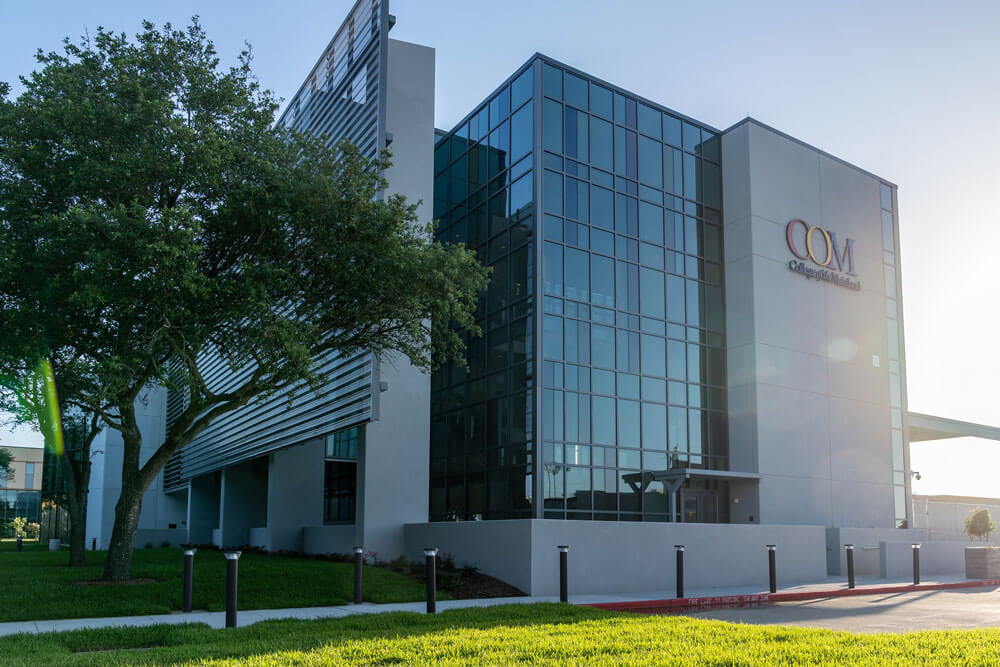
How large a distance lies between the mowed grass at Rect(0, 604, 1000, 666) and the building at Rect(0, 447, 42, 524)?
72.8 metres

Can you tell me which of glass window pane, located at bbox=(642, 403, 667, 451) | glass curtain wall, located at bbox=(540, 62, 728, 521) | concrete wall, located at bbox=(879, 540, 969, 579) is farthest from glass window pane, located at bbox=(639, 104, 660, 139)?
concrete wall, located at bbox=(879, 540, 969, 579)

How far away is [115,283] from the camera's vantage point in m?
13.2

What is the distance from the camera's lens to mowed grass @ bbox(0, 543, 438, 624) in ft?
39.5

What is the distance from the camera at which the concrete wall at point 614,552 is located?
1659 centimetres

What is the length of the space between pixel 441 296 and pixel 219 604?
22.5 ft

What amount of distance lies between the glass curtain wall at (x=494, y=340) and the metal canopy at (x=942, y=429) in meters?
17.1

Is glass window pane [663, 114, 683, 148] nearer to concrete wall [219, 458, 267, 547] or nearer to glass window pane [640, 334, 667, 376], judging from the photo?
glass window pane [640, 334, 667, 376]

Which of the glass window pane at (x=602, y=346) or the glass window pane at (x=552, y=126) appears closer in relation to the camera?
the glass window pane at (x=602, y=346)

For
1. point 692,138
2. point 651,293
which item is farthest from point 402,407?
point 692,138

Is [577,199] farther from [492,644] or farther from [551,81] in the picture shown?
[492,644]

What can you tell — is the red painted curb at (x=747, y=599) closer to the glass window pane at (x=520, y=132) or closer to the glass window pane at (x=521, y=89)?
the glass window pane at (x=520, y=132)

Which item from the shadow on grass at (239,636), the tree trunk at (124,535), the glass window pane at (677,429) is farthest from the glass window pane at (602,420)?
the shadow on grass at (239,636)

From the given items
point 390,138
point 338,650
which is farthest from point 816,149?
point 338,650

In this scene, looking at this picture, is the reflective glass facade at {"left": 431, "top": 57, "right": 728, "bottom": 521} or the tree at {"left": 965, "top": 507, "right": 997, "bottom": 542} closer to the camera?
the reflective glass facade at {"left": 431, "top": 57, "right": 728, "bottom": 521}
